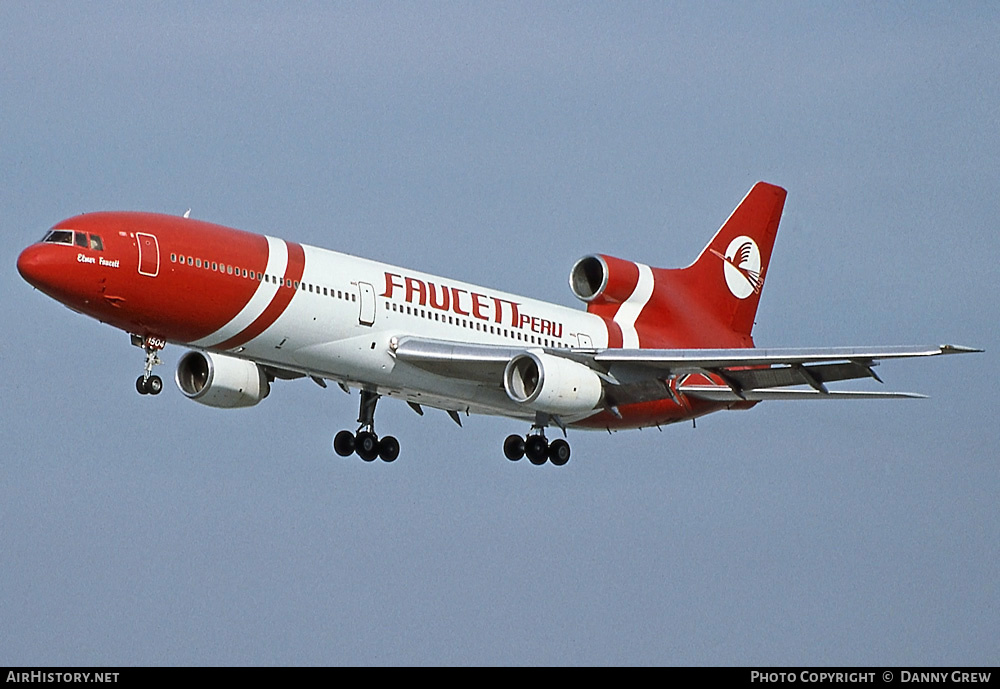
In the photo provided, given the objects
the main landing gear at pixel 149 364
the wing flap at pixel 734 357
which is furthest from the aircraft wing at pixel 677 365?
the main landing gear at pixel 149 364

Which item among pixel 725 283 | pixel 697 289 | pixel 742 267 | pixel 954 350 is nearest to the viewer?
pixel 954 350

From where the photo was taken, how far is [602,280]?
45.5m

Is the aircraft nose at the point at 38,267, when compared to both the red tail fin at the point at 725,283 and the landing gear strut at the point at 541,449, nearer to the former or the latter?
the landing gear strut at the point at 541,449

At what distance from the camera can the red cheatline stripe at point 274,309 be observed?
37.0m

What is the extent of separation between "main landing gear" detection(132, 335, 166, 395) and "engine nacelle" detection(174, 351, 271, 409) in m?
4.28

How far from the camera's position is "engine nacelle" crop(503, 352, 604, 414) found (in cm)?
3934

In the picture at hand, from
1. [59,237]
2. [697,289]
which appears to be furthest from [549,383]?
[59,237]

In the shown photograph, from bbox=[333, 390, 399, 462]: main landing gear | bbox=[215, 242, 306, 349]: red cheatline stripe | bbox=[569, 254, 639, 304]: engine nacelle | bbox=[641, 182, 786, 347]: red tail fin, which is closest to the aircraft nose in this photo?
bbox=[215, 242, 306, 349]: red cheatline stripe

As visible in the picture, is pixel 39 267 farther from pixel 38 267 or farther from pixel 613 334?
pixel 613 334

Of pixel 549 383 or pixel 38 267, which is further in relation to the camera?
pixel 549 383

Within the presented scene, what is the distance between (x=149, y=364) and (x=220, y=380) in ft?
16.0

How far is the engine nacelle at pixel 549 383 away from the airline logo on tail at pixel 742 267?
1122 cm
